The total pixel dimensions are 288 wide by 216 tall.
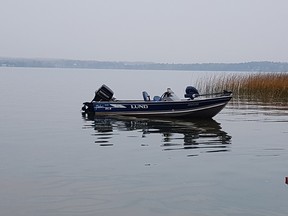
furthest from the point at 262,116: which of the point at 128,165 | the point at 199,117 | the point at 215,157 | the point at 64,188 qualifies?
the point at 64,188

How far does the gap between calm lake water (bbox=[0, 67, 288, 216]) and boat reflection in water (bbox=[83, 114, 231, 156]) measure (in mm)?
39

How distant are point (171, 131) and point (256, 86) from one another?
19094mm

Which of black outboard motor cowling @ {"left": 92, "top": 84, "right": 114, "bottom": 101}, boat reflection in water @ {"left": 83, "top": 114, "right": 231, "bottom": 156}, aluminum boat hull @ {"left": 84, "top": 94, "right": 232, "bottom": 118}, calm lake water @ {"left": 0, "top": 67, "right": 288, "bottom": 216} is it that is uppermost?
black outboard motor cowling @ {"left": 92, "top": 84, "right": 114, "bottom": 101}

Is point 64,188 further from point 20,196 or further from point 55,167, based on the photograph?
point 55,167

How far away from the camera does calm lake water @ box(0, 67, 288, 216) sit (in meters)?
8.71

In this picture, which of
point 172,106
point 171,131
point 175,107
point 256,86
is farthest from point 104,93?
point 256,86

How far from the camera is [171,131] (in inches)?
751

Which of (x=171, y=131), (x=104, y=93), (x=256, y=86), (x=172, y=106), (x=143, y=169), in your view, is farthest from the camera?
Result: (x=256, y=86)

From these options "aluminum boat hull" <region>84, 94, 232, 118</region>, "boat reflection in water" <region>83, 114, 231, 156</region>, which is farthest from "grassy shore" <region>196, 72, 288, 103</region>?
"boat reflection in water" <region>83, 114, 231, 156</region>

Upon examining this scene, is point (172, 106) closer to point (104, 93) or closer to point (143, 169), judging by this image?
point (104, 93)

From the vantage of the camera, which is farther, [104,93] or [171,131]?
[104,93]

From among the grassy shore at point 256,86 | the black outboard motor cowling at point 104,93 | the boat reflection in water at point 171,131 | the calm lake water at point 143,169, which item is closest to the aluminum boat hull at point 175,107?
the boat reflection in water at point 171,131

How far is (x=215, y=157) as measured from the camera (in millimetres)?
13289

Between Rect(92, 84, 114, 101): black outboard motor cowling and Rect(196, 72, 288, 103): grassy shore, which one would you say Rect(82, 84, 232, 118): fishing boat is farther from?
Rect(196, 72, 288, 103): grassy shore
